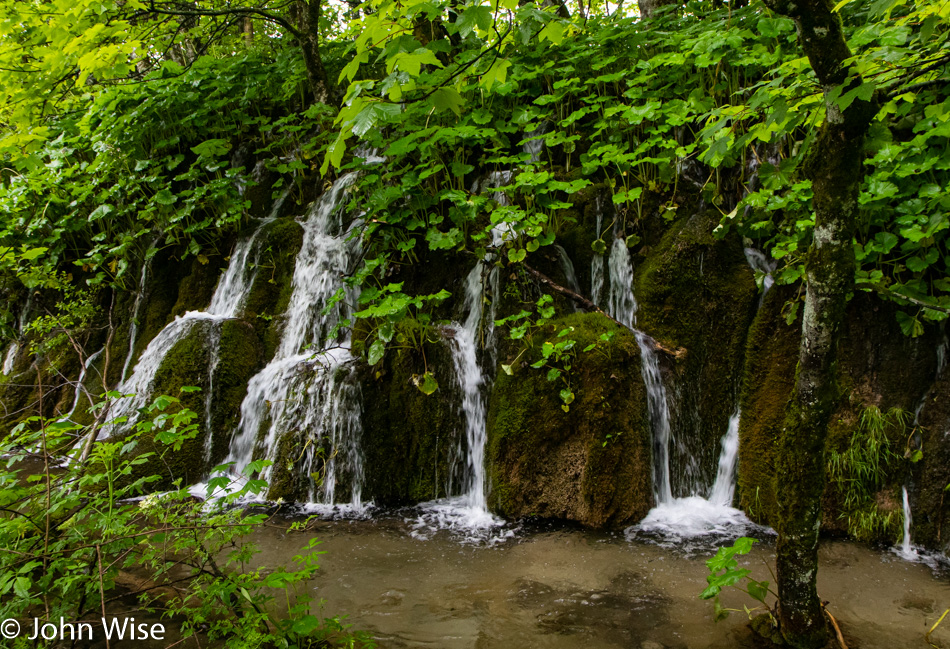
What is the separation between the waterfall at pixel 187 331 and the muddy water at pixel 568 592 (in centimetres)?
247

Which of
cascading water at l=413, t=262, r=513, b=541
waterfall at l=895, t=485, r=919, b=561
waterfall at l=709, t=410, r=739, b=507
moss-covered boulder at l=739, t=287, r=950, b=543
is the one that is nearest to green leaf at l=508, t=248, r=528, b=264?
cascading water at l=413, t=262, r=513, b=541

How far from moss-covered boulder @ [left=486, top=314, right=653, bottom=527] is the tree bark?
170 centimetres

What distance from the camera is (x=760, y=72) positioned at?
5004mm

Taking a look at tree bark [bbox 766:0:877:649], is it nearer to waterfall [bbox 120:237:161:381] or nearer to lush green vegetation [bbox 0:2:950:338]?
lush green vegetation [bbox 0:2:950:338]

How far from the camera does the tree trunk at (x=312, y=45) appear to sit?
6.11m

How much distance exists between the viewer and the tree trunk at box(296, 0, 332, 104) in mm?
6113

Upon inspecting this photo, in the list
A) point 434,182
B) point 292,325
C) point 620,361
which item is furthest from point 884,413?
point 292,325

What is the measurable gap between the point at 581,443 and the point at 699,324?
4.94ft

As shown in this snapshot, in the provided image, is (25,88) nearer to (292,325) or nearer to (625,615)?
(292,325)

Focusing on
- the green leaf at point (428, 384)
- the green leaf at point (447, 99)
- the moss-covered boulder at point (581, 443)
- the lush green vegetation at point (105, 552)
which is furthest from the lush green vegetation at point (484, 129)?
the lush green vegetation at point (105, 552)

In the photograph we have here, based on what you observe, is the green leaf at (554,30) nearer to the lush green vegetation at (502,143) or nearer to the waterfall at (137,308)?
the lush green vegetation at (502,143)

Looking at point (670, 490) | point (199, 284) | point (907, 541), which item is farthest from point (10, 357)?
point (907, 541)

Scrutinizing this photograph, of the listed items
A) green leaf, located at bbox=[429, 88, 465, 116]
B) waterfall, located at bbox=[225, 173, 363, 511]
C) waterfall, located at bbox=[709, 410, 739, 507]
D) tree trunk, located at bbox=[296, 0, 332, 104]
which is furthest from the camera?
tree trunk, located at bbox=[296, 0, 332, 104]

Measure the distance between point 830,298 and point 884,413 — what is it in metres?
2.31
